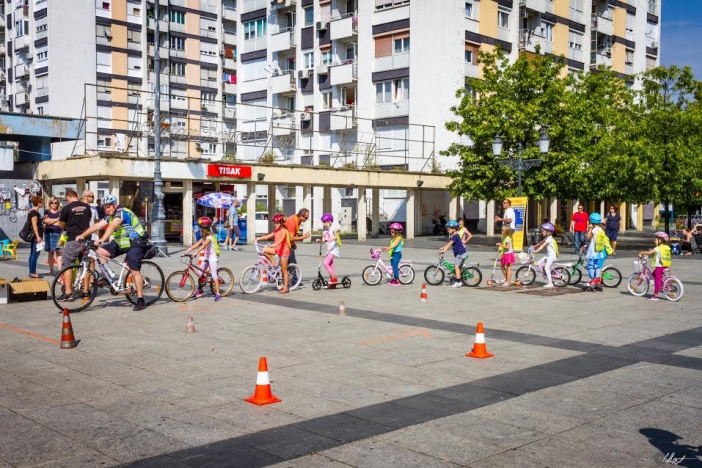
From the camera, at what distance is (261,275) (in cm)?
1484

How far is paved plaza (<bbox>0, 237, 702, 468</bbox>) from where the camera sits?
5.28 m

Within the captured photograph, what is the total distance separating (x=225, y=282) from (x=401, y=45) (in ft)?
105

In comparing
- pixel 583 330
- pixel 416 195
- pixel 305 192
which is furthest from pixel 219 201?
pixel 583 330

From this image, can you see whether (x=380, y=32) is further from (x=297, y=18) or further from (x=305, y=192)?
(x=305, y=192)

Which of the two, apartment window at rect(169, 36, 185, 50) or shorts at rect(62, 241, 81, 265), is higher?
apartment window at rect(169, 36, 185, 50)

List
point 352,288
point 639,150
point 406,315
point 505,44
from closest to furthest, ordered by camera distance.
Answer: point 406,315 < point 352,288 < point 639,150 < point 505,44

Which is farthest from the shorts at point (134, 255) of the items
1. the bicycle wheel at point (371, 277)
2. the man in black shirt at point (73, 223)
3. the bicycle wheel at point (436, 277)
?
the bicycle wheel at point (436, 277)

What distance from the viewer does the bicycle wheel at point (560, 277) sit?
53.5 ft

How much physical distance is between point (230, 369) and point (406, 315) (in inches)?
181

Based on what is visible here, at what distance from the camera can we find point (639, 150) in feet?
97.9

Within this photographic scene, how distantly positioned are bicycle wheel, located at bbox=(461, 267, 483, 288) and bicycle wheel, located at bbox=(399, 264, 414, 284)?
121 centimetres

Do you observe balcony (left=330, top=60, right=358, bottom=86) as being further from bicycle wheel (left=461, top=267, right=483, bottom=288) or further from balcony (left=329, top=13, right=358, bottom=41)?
bicycle wheel (left=461, top=267, right=483, bottom=288)

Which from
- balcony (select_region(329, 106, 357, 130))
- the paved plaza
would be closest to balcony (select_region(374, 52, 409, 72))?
balcony (select_region(329, 106, 357, 130))

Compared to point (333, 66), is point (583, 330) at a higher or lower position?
lower
